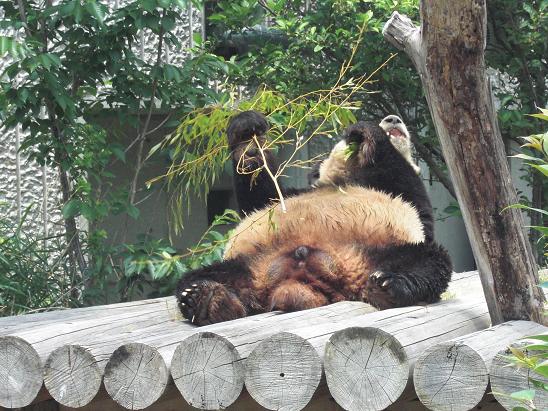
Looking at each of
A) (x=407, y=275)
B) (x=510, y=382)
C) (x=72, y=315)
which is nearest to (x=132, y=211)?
(x=72, y=315)

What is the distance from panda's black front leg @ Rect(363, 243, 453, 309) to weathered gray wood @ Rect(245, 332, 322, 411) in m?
0.81

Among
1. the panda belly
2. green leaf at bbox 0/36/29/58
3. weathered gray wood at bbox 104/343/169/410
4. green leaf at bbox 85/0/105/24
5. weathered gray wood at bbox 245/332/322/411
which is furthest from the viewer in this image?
green leaf at bbox 85/0/105/24

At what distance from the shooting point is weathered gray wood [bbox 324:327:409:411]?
232cm

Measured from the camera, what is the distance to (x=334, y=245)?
3473 mm

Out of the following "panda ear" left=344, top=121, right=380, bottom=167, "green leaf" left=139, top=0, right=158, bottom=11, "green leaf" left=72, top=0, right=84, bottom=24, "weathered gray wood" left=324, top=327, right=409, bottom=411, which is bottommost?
"weathered gray wood" left=324, top=327, right=409, bottom=411

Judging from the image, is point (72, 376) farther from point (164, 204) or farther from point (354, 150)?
point (164, 204)

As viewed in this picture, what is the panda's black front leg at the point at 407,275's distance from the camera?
317cm

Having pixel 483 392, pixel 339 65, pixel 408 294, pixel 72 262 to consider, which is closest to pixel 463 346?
pixel 483 392

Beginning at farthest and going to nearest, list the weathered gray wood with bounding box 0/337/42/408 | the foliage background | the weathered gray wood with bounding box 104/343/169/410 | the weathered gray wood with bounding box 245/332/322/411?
the foliage background
the weathered gray wood with bounding box 0/337/42/408
the weathered gray wood with bounding box 104/343/169/410
the weathered gray wood with bounding box 245/332/322/411

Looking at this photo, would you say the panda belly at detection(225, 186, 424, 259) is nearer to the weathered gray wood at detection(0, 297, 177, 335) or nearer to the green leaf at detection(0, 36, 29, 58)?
the weathered gray wood at detection(0, 297, 177, 335)

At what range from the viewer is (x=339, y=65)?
6.02 meters

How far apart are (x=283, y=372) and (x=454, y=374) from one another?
17.4 inches

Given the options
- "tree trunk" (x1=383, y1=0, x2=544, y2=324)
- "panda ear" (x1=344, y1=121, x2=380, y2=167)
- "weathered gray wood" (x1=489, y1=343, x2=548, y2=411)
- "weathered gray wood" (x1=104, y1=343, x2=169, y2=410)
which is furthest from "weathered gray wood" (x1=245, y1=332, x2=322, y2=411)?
"panda ear" (x1=344, y1=121, x2=380, y2=167)

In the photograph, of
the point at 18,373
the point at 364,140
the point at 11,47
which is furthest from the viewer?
the point at 11,47
